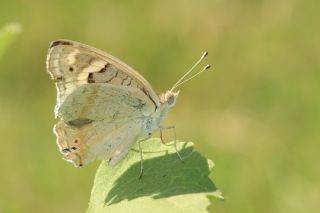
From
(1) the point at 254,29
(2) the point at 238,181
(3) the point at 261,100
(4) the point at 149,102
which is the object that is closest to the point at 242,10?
(1) the point at 254,29

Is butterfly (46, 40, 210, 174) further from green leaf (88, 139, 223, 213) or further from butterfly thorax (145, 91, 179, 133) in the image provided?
green leaf (88, 139, 223, 213)

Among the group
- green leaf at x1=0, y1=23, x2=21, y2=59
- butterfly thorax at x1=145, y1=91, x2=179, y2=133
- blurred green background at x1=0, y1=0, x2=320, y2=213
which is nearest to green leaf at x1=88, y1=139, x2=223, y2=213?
butterfly thorax at x1=145, y1=91, x2=179, y2=133

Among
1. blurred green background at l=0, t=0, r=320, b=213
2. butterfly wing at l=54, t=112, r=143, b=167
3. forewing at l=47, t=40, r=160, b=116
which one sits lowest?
butterfly wing at l=54, t=112, r=143, b=167

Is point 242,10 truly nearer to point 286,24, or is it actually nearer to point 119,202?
point 286,24

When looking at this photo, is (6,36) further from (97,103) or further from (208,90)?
(208,90)

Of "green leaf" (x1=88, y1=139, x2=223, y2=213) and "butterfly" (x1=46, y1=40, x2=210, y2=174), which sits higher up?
"butterfly" (x1=46, y1=40, x2=210, y2=174)

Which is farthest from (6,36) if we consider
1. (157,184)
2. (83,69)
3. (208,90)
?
(208,90)
